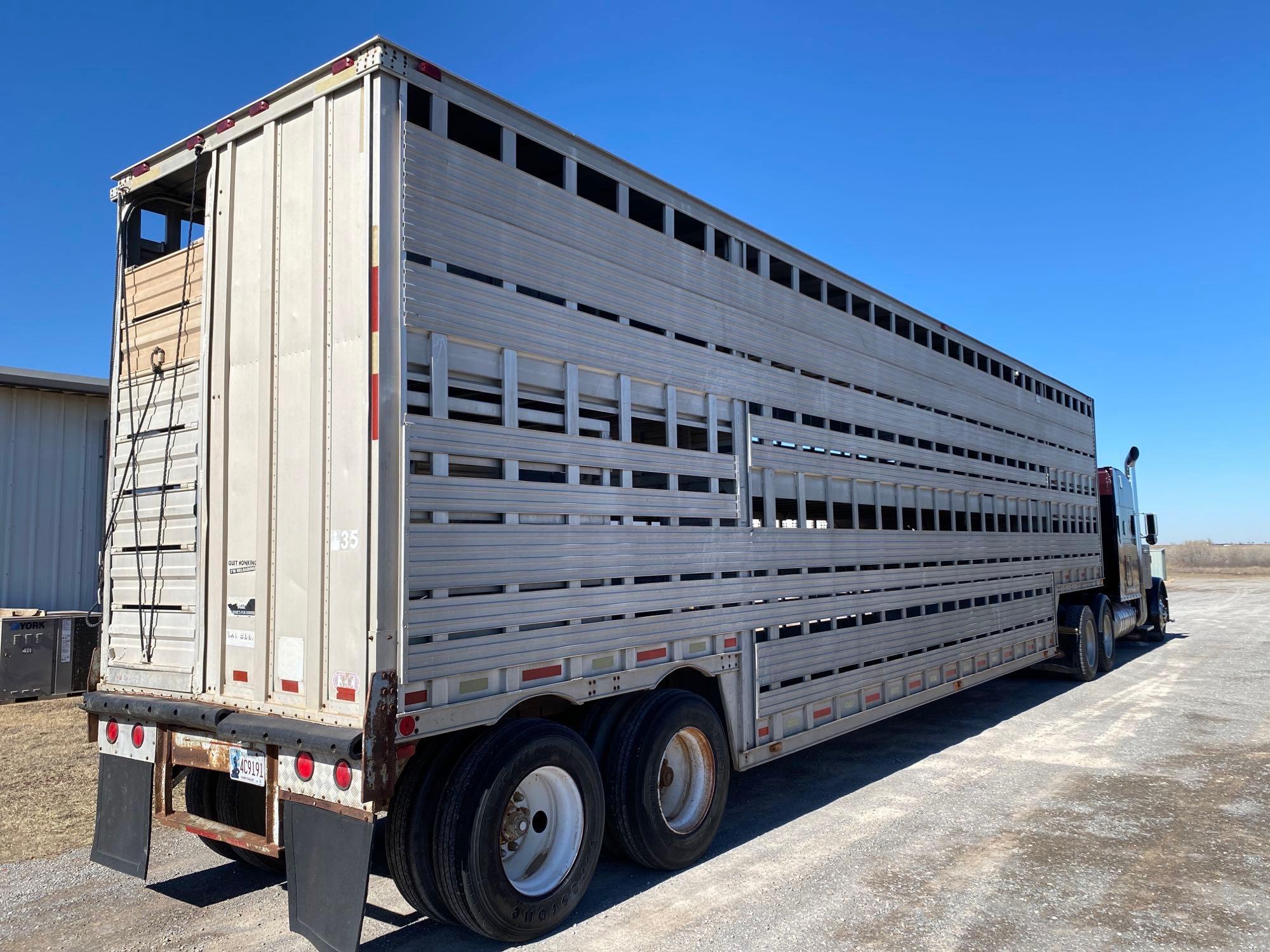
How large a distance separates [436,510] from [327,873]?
1645 millimetres

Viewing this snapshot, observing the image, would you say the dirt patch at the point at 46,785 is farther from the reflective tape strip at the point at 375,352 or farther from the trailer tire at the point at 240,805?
the reflective tape strip at the point at 375,352

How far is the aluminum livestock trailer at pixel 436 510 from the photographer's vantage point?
13.0ft

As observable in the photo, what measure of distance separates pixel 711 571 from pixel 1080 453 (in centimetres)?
1090

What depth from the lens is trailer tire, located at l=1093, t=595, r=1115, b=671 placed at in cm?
1379

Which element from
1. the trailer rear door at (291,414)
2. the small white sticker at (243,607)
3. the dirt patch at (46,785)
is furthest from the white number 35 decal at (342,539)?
the dirt patch at (46,785)

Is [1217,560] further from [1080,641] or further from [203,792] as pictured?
[203,792]

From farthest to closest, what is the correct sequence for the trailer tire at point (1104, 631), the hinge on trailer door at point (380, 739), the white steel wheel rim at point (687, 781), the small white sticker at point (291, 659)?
the trailer tire at point (1104, 631), the white steel wheel rim at point (687, 781), the small white sticker at point (291, 659), the hinge on trailer door at point (380, 739)

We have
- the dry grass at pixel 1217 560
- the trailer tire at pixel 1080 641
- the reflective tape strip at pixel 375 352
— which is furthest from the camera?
the dry grass at pixel 1217 560

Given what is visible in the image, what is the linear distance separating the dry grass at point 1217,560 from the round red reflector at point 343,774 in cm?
6674

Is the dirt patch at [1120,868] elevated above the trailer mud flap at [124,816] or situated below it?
below

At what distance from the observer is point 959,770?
25.1ft

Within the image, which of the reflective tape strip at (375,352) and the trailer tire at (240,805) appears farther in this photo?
the trailer tire at (240,805)

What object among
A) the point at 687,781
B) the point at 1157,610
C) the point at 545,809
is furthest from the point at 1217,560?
the point at 545,809

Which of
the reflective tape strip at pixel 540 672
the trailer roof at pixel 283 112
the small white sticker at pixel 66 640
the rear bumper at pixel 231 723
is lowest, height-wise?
the small white sticker at pixel 66 640
